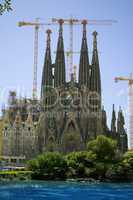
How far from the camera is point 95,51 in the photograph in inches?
5157

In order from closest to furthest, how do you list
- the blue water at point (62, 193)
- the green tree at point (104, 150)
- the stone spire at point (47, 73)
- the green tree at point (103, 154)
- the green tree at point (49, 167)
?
the blue water at point (62, 193), the green tree at point (49, 167), the green tree at point (103, 154), the green tree at point (104, 150), the stone spire at point (47, 73)

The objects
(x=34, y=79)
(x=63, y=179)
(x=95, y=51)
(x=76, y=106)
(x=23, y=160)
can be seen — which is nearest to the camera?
(x=63, y=179)

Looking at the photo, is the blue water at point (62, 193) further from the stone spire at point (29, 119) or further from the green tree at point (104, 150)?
the stone spire at point (29, 119)

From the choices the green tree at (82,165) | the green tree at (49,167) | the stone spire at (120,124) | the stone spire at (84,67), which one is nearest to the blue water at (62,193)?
the green tree at (49,167)

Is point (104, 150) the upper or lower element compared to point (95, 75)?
lower

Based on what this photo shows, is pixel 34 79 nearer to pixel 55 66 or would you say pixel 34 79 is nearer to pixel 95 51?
pixel 55 66

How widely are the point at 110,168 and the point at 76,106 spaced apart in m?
44.0

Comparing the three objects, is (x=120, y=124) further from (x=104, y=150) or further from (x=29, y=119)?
(x=104, y=150)

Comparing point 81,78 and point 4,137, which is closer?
point 4,137

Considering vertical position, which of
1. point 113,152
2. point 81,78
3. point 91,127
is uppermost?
point 81,78

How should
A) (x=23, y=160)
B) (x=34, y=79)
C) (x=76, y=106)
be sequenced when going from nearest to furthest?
(x=23, y=160) < (x=76, y=106) < (x=34, y=79)

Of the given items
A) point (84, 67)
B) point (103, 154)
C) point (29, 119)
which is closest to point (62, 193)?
point (103, 154)

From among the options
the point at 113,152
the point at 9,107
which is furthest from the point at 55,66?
the point at 113,152

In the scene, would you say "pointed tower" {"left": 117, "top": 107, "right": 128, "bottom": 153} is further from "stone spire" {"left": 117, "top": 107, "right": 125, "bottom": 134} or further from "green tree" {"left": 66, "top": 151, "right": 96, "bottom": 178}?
"green tree" {"left": 66, "top": 151, "right": 96, "bottom": 178}
